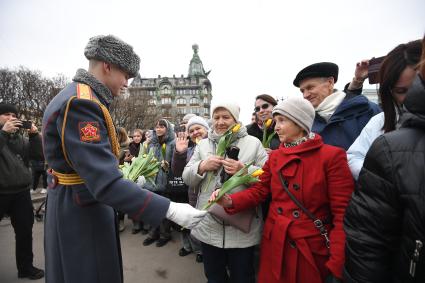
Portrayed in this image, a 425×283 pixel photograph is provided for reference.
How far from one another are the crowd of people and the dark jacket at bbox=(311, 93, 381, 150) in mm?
10

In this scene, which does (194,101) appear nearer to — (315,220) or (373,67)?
(373,67)

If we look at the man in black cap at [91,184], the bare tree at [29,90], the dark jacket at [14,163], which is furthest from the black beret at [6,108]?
the bare tree at [29,90]

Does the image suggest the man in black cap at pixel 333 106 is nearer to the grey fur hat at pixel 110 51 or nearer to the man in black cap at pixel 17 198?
the grey fur hat at pixel 110 51

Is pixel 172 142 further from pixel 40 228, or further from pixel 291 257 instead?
pixel 40 228

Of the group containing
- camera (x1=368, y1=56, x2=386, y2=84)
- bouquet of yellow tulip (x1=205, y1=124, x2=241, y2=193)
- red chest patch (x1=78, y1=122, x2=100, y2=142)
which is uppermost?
camera (x1=368, y1=56, x2=386, y2=84)

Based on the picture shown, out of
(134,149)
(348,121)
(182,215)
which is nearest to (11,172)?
(134,149)

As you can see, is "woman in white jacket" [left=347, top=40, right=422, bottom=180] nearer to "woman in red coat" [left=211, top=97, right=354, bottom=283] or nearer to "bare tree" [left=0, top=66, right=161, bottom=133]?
"woman in red coat" [left=211, top=97, right=354, bottom=283]

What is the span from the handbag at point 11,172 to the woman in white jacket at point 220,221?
2695 millimetres

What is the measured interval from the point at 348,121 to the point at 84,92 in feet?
7.05

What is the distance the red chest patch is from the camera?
1312 millimetres

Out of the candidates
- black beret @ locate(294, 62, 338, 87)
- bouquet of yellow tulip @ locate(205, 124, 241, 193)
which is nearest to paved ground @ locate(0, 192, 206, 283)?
bouquet of yellow tulip @ locate(205, 124, 241, 193)

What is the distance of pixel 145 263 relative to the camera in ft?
12.5

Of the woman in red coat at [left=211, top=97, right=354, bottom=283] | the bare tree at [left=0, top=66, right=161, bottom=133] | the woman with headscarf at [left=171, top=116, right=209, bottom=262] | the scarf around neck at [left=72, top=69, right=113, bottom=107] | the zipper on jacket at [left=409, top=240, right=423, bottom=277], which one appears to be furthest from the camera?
the bare tree at [left=0, top=66, right=161, bottom=133]

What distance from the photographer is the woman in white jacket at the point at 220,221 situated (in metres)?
2.20
